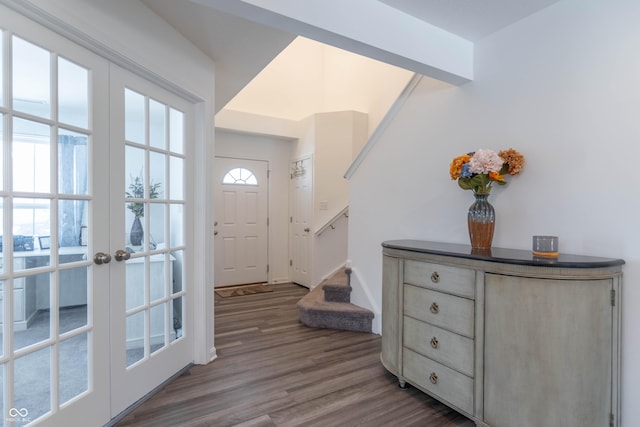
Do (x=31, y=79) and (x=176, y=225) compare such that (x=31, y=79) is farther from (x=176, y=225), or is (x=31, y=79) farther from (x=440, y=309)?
(x=440, y=309)

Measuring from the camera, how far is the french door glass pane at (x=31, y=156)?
Result: 1365 mm

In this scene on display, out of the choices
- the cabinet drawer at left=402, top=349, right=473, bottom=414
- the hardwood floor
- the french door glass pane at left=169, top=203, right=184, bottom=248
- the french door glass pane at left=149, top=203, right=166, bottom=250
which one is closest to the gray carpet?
the hardwood floor

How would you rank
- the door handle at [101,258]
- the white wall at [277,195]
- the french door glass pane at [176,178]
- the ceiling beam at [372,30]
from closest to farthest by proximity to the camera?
the ceiling beam at [372,30] < the door handle at [101,258] < the french door glass pane at [176,178] < the white wall at [277,195]

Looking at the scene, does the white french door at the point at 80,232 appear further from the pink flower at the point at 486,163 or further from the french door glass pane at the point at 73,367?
the pink flower at the point at 486,163

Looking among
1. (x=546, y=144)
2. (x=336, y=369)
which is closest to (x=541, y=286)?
(x=546, y=144)

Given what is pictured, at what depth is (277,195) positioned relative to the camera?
5.49 metres

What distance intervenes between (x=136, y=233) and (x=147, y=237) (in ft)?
0.27

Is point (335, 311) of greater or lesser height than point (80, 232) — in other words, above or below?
below

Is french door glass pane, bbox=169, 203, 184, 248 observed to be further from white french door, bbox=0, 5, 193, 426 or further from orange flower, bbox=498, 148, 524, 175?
orange flower, bbox=498, 148, 524, 175

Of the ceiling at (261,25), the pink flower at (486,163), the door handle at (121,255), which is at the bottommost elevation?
the door handle at (121,255)

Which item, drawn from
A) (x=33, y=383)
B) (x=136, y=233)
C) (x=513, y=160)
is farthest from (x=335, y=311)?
(x=33, y=383)

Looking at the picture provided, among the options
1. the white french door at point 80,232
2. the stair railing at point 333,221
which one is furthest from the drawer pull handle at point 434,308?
the stair railing at point 333,221

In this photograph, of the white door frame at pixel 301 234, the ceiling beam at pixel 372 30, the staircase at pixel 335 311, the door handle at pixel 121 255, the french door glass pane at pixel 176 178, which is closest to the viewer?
the ceiling beam at pixel 372 30

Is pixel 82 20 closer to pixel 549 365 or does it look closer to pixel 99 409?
pixel 99 409
